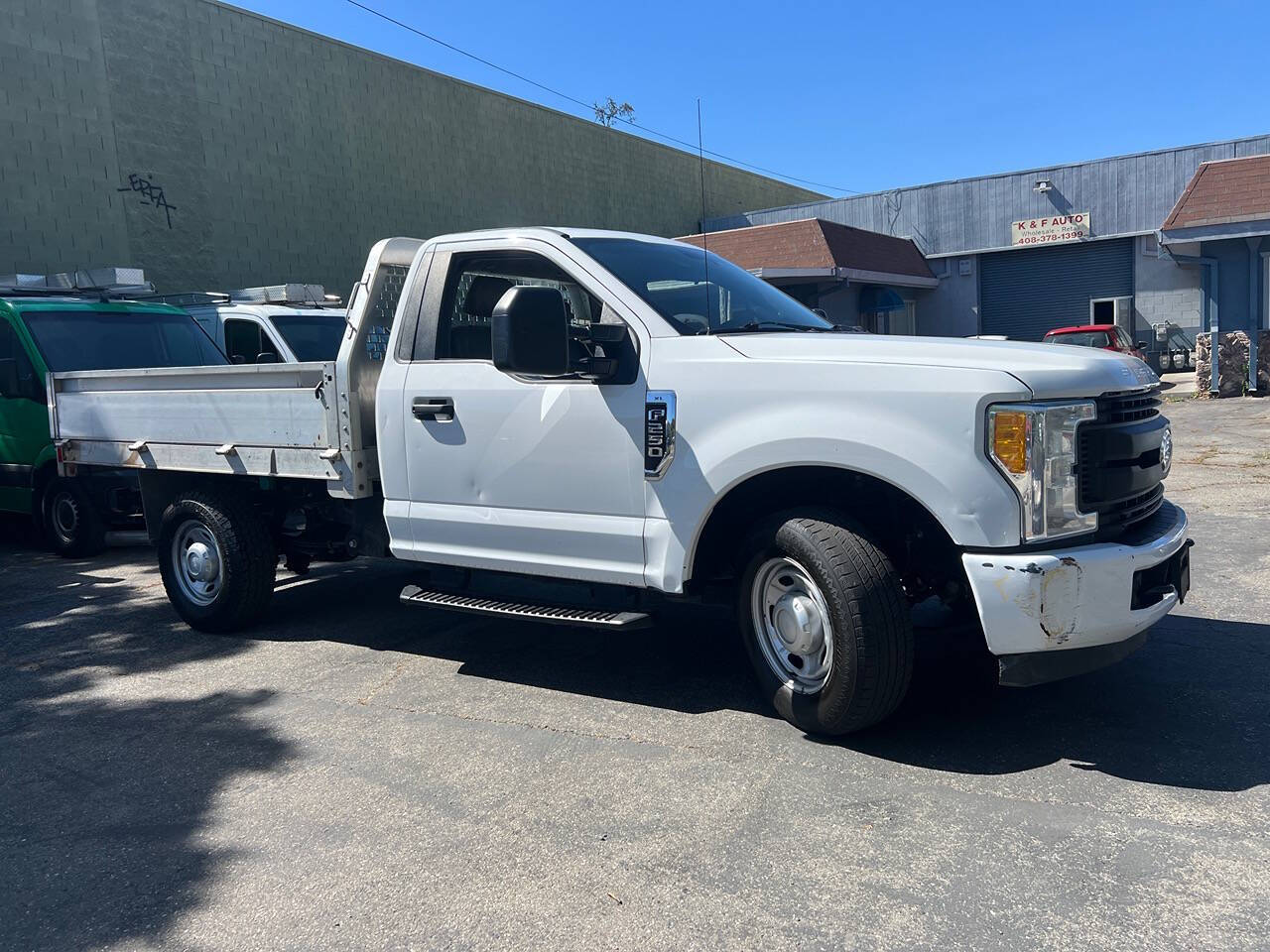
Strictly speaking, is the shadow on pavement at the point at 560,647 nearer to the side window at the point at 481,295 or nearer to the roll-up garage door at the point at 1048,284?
the side window at the point at 481,295

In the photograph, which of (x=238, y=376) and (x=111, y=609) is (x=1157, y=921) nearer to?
(x=238, y=376)

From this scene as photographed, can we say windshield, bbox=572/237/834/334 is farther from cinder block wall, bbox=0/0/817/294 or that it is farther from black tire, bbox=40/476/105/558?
cinder block wall, bbox=0/0/817/294

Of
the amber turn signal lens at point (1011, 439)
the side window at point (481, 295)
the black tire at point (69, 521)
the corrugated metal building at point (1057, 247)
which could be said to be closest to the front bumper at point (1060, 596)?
the amber turn signal lens at point (1011, 439)

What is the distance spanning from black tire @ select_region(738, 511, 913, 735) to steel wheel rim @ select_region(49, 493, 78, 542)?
286 inches

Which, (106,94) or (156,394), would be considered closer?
(156,394)

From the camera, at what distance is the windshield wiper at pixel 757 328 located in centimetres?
448

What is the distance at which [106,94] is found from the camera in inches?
650

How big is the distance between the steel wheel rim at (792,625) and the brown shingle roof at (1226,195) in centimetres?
1972

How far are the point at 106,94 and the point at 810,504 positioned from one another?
1660 centimetres

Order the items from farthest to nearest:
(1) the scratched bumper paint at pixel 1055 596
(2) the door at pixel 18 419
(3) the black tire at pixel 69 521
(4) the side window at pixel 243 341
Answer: (4) the side window at pixel 243 341
(2) the door at pixel 18 419
(3) the black tire at pixel 69 521
(1) the scratched bumper paint at pixel 1055 596

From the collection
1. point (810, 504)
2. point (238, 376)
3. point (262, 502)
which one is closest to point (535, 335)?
point (810, 504)

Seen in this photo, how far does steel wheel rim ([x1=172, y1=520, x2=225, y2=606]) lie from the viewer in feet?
20.1

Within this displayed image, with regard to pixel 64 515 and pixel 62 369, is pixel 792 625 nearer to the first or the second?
pixel 64 515

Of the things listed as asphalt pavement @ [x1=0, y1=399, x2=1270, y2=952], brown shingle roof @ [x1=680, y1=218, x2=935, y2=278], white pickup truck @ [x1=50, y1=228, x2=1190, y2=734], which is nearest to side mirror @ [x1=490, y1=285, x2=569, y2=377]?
white pickup truck @ [x1=50, y1=228, x2=1190, y2=734]
